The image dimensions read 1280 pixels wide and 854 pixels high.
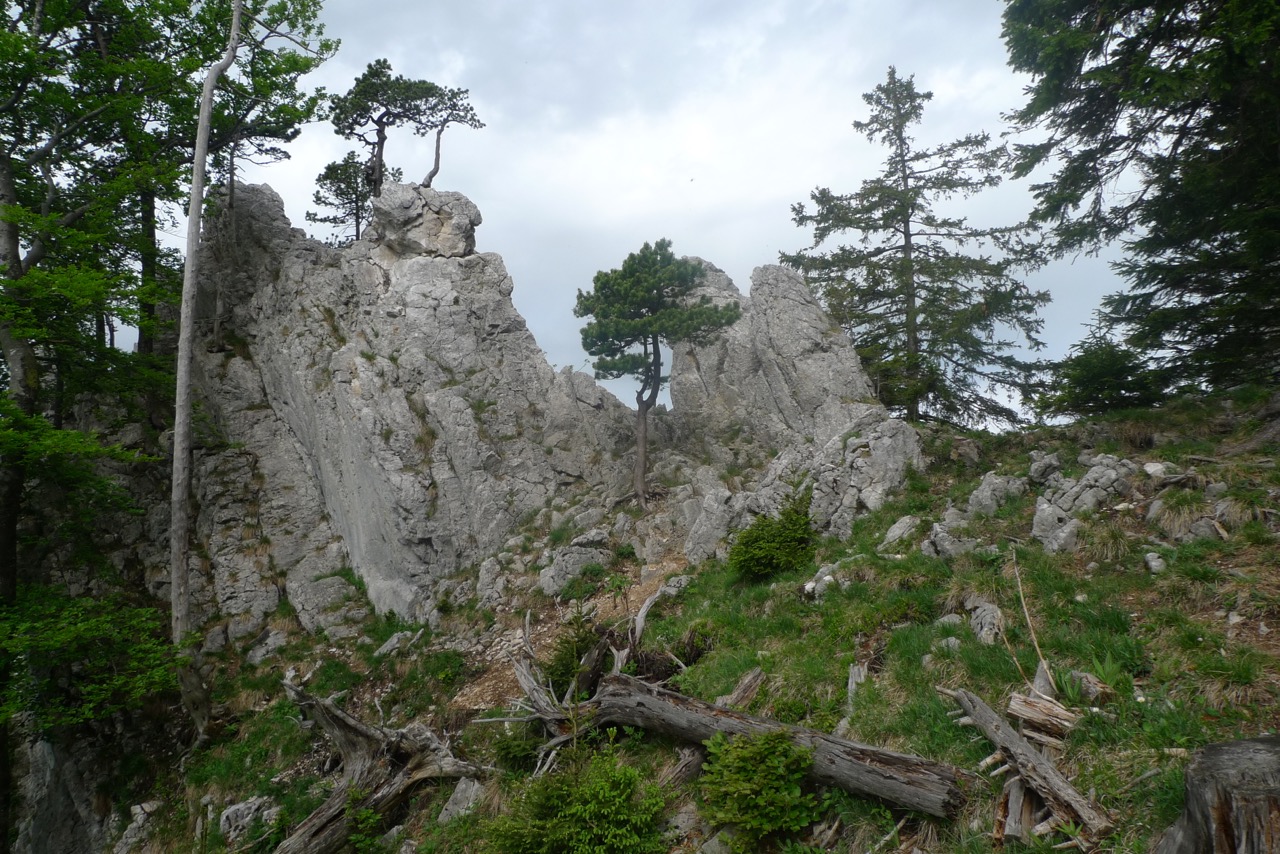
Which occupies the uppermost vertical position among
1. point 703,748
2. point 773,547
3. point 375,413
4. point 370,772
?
point 375,413

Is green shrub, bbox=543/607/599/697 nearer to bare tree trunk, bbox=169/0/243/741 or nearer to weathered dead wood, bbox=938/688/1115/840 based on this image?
weathered dead wood, bbox=938/688/1115/840

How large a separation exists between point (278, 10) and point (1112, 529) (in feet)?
79.0

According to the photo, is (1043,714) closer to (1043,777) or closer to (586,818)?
(1043,777)

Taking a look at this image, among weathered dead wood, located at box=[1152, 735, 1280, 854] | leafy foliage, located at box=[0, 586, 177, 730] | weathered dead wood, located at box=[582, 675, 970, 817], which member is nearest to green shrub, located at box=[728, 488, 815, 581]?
weathered dead wood, located at box=[582, 675, 970, 817]

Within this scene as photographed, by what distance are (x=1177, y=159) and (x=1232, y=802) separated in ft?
43.8

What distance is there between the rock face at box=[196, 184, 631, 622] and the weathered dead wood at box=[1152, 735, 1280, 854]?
632 inches

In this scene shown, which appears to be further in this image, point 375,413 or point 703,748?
point 375,413

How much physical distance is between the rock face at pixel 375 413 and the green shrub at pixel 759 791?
1221 centimetres

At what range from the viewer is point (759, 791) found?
6.04 metres

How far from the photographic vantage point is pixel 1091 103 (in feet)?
39.7

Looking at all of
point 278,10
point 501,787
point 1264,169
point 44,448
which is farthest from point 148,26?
point 1264,169

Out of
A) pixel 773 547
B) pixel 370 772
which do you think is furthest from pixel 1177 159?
pixel 370 772

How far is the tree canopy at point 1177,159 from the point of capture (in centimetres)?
1003

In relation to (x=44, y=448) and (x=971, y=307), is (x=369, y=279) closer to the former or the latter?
(x=44, y=448)
